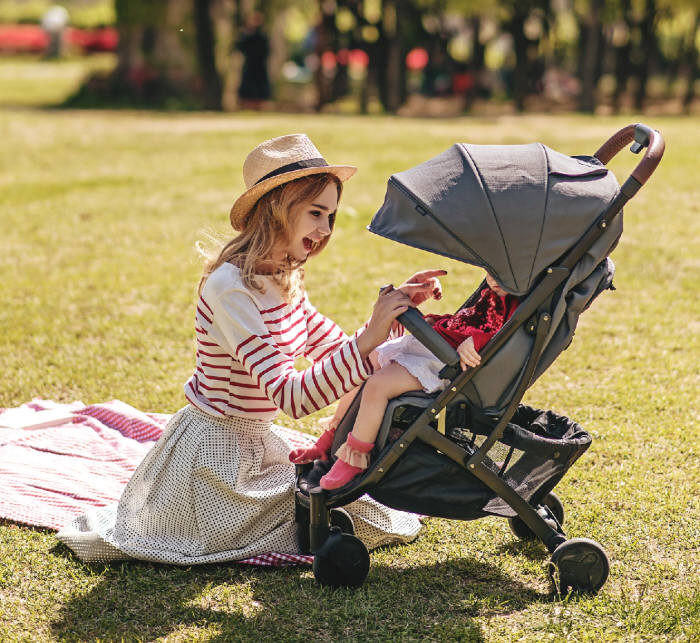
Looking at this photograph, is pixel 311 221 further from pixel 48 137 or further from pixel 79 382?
pixel 48 137

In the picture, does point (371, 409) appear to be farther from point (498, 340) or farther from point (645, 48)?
point (645, 48)

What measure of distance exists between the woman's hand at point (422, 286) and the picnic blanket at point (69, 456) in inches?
41.3

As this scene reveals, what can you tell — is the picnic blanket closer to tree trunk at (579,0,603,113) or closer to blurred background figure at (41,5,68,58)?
tree trunk at (579,0,603,113)

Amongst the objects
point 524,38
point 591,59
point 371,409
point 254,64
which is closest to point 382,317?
point 371,409

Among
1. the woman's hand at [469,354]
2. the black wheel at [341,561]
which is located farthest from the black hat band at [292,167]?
the black wheel at [341,561]

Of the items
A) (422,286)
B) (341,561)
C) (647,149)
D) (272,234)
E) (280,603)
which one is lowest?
(280,603)

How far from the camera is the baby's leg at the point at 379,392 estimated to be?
3.37 meters

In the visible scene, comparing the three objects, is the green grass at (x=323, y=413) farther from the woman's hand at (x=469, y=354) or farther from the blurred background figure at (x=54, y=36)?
the blurred background figure at (x=54, y=36)

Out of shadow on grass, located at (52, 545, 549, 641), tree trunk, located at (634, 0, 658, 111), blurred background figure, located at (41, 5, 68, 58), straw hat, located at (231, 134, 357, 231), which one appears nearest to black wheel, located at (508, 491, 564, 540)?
shadow on grass, located at (52, 545, 549, 641)

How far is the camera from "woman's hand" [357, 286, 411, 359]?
3258 mm

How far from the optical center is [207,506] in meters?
3.70

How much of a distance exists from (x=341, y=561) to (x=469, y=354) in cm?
86

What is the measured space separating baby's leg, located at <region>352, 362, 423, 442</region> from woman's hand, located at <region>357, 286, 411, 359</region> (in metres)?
0.10

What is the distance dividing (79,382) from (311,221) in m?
2.68
